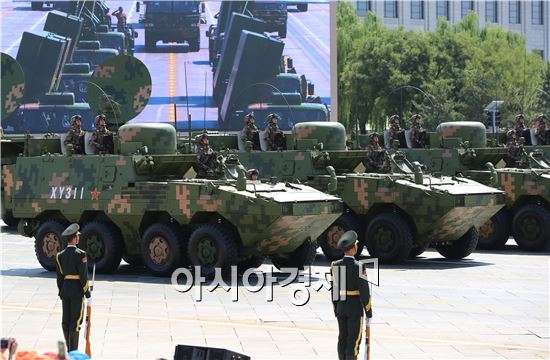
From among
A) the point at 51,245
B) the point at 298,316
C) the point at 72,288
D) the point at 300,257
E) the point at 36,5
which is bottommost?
the point at 298,316

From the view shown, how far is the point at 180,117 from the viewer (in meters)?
56.6

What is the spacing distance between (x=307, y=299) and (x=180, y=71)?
117 feet

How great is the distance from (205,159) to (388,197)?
3819mm

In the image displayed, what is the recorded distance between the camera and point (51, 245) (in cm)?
2483

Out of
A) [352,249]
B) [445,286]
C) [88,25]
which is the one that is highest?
[88,25]

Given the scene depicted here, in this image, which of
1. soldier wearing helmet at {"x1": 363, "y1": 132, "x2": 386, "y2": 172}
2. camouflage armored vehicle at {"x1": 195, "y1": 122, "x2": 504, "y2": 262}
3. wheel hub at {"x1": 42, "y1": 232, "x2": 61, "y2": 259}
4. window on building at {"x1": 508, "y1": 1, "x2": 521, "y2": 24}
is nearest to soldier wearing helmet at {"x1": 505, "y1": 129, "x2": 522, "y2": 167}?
camouflage armored vehicle at {"x1": 195, "y1": 122, "x2": 504, "y2": 262}

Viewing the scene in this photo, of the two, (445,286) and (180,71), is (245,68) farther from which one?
(445,286)

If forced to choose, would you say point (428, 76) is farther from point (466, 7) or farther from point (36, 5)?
point (466, 7)

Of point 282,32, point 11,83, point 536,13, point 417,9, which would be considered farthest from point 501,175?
point 536,13

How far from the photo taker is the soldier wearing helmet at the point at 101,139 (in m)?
24.9

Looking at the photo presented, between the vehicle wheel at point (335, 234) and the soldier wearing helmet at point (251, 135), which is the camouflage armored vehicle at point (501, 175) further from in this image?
the soldier wearing helmet at point (251, 135)

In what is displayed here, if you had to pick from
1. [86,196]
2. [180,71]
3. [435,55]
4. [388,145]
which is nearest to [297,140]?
[388,145]

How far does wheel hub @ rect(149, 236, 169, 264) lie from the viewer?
76.5ft

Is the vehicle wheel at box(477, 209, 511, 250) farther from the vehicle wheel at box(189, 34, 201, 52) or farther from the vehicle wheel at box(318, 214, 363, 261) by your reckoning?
the vehicle wheel at box(189, 34, 201, 52)
